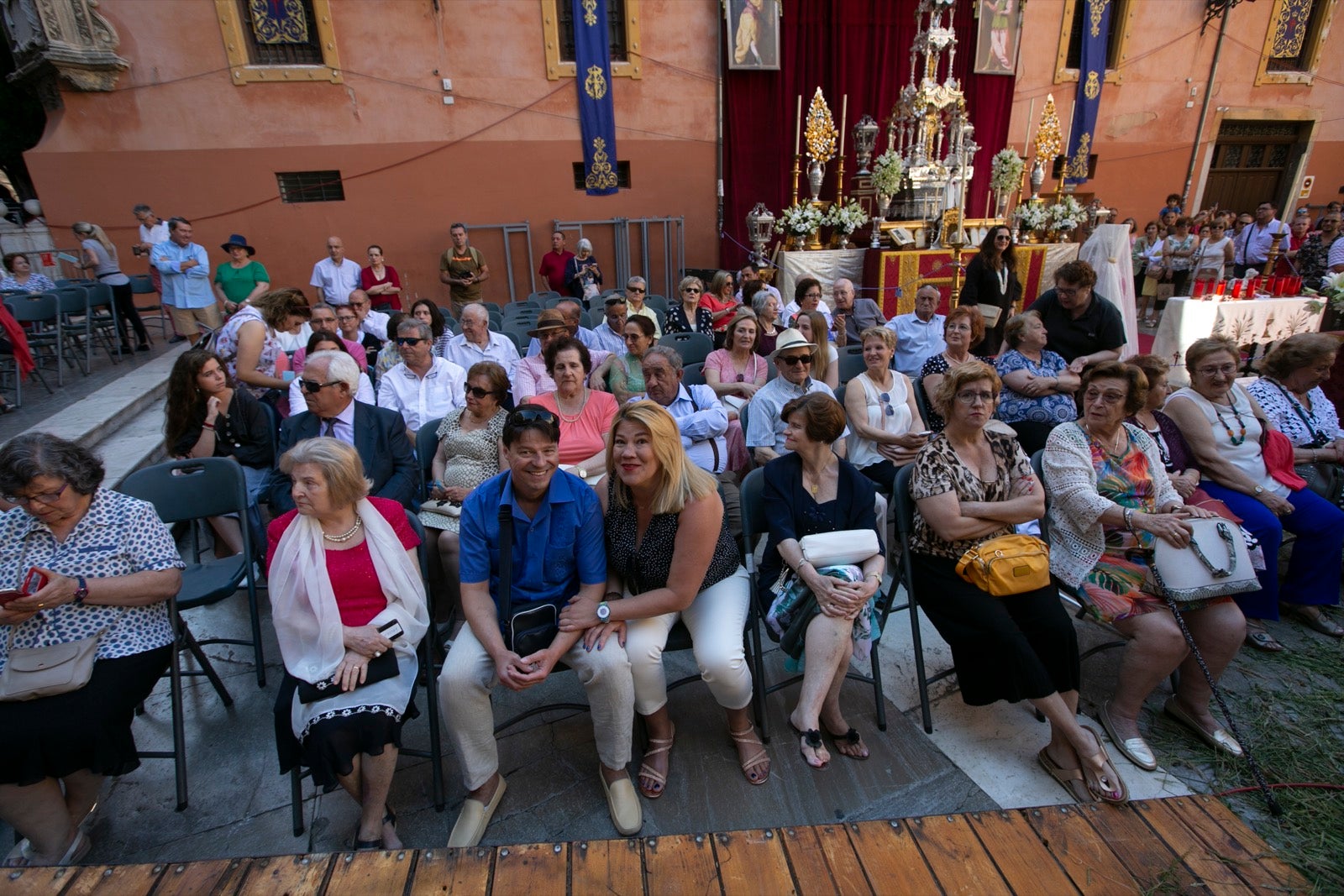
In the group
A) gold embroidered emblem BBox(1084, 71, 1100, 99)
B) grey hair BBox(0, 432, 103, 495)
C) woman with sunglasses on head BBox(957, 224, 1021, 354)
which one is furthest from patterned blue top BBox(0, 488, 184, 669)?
gold embroidered emblem BBox(1084, 71, 1100, 99)

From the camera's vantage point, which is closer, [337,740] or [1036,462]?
[337,740]

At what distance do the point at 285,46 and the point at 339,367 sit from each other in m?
8.56

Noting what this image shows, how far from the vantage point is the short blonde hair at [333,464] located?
2137mm

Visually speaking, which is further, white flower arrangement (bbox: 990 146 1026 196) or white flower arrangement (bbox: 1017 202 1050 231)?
white flower arrangement (bbox: 990 146 1026 196)

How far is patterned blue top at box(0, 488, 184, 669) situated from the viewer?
82.7 inches

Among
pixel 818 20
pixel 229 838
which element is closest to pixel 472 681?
pixel 229 838

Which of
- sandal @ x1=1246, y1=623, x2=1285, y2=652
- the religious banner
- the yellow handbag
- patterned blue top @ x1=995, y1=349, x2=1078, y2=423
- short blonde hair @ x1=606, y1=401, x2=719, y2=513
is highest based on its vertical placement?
the religious banner

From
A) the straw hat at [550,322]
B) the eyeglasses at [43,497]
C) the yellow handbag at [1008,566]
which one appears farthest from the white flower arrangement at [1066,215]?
the eyeglasses at [43,497]

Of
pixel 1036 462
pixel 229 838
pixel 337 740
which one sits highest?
pixel 1036 462

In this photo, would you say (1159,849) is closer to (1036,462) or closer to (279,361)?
(1036,462)

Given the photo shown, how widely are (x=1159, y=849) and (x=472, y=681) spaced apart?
79.4 inches

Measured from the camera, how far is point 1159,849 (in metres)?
1.59

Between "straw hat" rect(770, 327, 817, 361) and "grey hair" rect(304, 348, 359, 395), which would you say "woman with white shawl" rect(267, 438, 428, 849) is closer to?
"grey hair" rect(304, 348, 359, 395)

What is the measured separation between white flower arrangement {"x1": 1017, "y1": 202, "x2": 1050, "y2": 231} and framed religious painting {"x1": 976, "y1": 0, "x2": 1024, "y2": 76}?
158 inches
